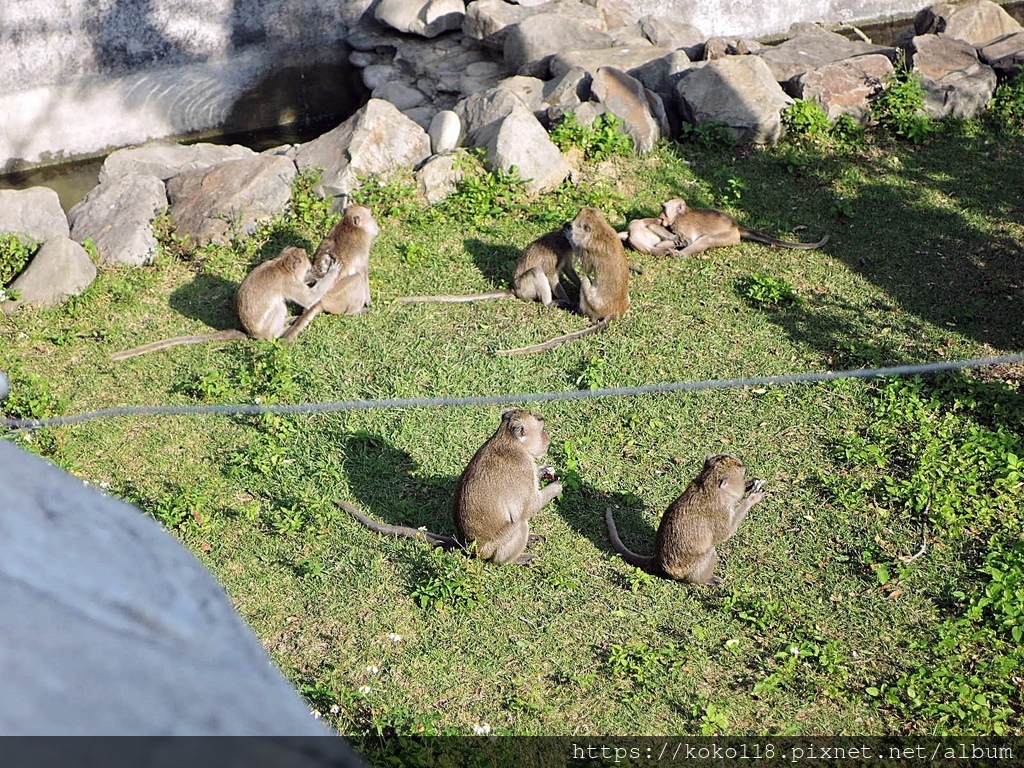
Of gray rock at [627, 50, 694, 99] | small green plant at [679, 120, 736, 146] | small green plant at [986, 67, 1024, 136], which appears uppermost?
gray rock at [627, 50, 694, 99]

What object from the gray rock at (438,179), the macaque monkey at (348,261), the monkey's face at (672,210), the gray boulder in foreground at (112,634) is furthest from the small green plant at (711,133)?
the gray boulder in foreground at (112,634)

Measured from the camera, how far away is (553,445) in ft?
21.7

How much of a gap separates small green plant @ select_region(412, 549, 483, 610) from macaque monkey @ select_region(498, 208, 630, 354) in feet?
8.71

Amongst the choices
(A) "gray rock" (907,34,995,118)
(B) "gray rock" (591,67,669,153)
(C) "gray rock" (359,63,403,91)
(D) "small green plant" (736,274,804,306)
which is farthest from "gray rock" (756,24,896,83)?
(C) "gray rock" (359,63,403,91)

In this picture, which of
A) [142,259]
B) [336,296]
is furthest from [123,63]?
[336,296]

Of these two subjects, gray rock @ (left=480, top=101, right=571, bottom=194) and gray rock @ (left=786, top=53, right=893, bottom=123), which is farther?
gray rock @ (left=786, top=53, right=893, bottom=123)

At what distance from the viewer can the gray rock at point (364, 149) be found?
9578mm

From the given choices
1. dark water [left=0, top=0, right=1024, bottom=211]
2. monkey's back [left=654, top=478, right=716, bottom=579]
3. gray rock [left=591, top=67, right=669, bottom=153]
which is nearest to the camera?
monkey's back [left=654, top=478, right=716, bottom=579]

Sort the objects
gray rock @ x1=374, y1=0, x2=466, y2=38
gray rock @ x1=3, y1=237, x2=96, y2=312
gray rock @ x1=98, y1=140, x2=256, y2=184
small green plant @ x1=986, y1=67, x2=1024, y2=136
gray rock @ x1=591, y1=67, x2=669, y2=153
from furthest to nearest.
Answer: gray rock @ x1=374, y1=0, x2=466, y2=38 → small green plant @ x1=986, y1=67, x2=1024, y2=136 → gray rock @ x1=98, y1=140, x2=256, y2=184 → gray rock @ x1=591, y1=67, x2=669, y2=153 → gray rock @ x1=3, y1=237, x2=96, y2=312

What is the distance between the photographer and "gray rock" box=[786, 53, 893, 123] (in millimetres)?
10688

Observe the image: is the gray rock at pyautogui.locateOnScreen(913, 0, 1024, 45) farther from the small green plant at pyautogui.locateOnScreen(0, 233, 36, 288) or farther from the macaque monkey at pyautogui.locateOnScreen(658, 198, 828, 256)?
the small green plant at pyautogui.locateOnScreen(0, 233, 36, 288)

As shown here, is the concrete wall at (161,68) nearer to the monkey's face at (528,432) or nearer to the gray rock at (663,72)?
the gray rock at (663,72)

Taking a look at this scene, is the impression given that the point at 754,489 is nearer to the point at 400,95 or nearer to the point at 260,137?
the point at 400,95

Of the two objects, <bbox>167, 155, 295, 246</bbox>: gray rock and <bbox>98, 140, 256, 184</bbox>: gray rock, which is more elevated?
<bbox>167, 155, 295, 246</bbox>: gray rock
